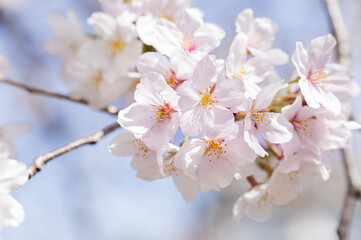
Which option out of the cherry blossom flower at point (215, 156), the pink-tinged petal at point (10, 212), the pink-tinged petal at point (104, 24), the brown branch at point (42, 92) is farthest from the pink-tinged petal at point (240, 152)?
the pink-tinged petal at point (104, 24)

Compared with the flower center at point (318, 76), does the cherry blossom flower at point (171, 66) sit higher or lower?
higher

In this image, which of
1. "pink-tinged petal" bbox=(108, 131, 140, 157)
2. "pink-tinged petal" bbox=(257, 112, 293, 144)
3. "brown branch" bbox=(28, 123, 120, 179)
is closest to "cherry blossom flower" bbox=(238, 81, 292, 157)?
"pink-tinged petal" bbox=(257, 112, 293, 144)

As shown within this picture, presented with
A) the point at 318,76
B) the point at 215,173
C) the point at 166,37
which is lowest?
the point at 215,173

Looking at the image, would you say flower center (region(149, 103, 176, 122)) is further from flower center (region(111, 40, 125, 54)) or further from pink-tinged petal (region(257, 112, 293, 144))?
flower center (region(111, 40, 125, 54))

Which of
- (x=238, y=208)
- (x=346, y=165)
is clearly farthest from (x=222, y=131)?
(x=346, y=165)

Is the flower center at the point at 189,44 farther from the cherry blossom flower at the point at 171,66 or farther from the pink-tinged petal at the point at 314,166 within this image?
the pink-tinged petal at the point at 314,166

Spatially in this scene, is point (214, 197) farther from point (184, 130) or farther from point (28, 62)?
point (184, 130)

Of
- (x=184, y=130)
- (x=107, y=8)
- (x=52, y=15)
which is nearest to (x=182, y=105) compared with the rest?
(x=184, y=130)

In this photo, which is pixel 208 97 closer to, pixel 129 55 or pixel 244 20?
pixel 244 20
